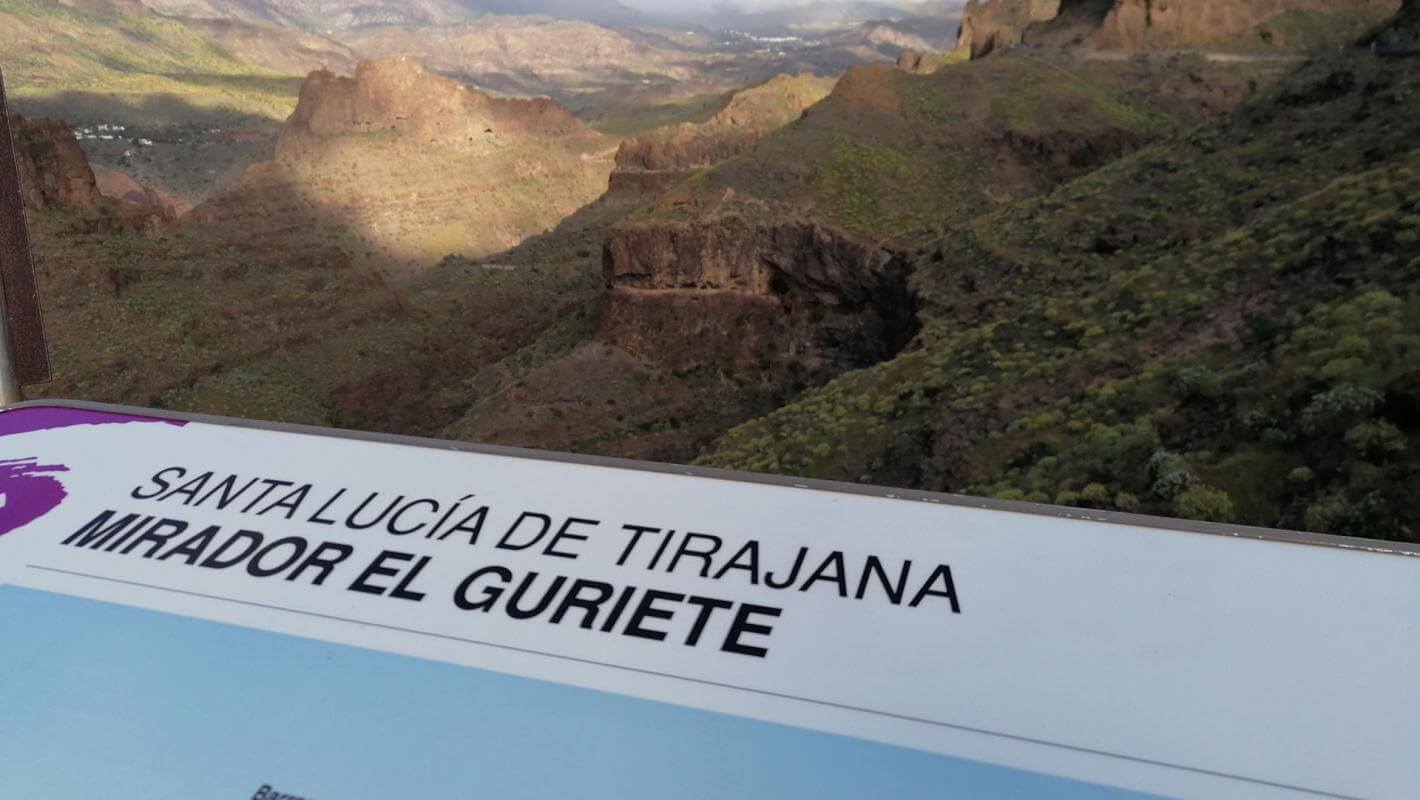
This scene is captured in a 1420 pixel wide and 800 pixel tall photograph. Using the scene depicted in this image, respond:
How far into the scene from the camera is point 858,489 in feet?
11.5

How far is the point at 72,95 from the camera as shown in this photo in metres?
108

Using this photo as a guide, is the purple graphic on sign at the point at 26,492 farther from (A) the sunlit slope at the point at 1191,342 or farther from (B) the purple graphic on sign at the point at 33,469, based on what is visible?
(A) the sunlit slope at the point at 1191,342

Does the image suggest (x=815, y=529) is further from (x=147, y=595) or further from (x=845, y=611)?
(x=147, y=595)

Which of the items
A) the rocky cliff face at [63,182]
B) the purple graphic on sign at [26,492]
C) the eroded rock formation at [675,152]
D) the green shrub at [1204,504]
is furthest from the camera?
the eroded rock formation at [675,152]

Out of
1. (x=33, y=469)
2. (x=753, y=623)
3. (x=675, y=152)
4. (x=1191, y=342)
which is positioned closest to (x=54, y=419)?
(x=33, y=469)

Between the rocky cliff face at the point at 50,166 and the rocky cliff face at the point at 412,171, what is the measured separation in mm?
12877

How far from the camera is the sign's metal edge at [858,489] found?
9.84 feet

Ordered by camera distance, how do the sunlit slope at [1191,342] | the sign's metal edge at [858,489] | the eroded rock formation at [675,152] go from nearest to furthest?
the sign's metal edge at [858,489] < the sunlit slope at [1191,342] < the eroded rock formation at [675,152]

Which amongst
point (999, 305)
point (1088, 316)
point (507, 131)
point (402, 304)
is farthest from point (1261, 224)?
point (507, 131)

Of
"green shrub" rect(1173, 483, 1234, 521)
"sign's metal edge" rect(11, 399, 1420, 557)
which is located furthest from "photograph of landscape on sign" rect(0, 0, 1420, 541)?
"sign's metal edge" rect(11, 399, 1420, 557)

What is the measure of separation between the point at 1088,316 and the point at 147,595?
65.2 feet

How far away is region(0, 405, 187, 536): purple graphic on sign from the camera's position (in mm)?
3514

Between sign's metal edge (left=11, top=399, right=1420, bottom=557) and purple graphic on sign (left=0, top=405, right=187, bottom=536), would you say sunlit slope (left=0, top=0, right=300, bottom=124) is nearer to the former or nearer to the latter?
purple graphic on sign (left=0, top=405, right=187, bottom=536)

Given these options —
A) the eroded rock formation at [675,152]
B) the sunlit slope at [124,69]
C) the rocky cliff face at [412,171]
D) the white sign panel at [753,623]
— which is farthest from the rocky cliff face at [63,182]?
the sunlit slope at [124,69]
